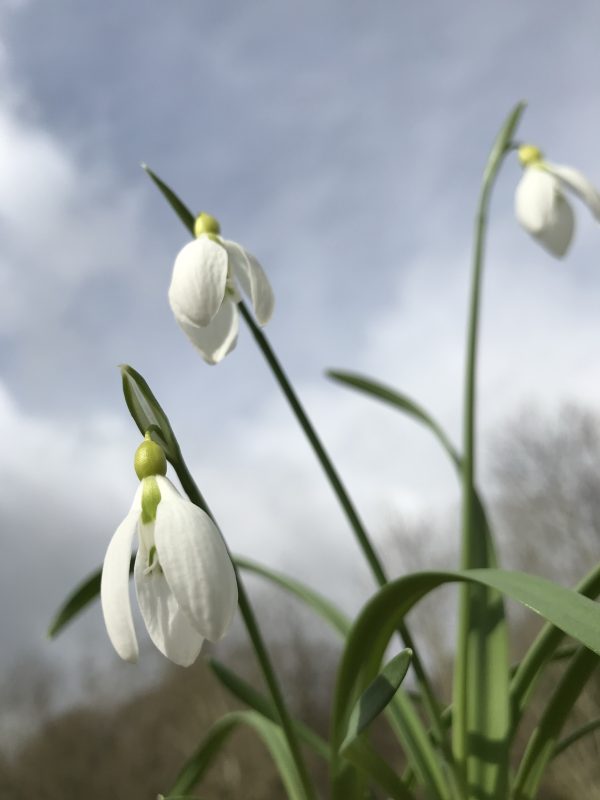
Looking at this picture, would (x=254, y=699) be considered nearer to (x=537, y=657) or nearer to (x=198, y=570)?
(x=537, y=657)

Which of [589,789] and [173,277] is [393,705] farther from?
[589,789]

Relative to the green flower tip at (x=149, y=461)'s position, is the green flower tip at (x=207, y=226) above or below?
above

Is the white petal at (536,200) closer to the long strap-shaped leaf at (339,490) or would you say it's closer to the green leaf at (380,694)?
the long strap-shaped leaf at (339,490)

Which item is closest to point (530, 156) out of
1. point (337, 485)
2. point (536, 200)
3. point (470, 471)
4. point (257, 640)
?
point (536, 200)

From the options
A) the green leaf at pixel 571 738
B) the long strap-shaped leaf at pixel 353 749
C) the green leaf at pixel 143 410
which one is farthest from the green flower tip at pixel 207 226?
the green leaf at pixel 571 738

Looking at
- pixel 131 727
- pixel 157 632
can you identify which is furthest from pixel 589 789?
pixel 131 727

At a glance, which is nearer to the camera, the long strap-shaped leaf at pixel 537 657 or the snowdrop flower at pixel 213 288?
the snowdrop flower at pixel 213 288

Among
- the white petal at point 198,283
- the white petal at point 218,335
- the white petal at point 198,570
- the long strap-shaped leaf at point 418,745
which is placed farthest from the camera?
the long strap-shaped leaf at point 418,745
